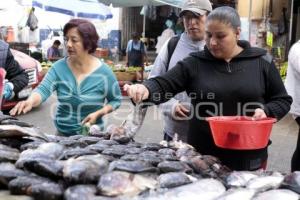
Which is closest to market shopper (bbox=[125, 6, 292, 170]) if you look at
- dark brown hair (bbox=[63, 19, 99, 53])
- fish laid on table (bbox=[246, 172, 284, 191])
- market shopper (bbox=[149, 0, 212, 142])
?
market shopper (bbox=[149, 0, 212, 142])

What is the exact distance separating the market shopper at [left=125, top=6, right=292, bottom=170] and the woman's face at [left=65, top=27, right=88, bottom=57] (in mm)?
920

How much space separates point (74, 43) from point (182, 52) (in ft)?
2.66

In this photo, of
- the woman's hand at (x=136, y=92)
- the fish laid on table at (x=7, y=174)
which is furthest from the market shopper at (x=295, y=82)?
the fish laid on table at (x=7, y=174)

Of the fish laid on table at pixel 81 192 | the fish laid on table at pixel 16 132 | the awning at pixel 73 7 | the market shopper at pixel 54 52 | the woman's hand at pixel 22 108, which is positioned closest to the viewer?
the fish laid on table at pixel 81 192

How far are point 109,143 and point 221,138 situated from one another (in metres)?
0.60

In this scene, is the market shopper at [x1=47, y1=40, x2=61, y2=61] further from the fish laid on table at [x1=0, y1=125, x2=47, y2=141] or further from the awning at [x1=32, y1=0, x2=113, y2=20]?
the fish laid on table at [x1=0, y1=125, x2=47, y2=141]

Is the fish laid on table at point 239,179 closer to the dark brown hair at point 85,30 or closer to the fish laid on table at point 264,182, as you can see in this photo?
the fish laid on table at point 264,182

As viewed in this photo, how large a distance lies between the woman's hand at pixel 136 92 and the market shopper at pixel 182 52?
0.68m

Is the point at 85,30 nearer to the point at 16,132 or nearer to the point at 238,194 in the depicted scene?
the point at 16,132

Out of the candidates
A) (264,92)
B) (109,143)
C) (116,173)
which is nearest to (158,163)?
(116,173)

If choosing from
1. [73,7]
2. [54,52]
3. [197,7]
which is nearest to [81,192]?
[197,7]

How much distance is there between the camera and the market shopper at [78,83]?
361 cm

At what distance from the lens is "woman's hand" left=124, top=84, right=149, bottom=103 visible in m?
2.64

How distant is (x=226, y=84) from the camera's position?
115 inches
